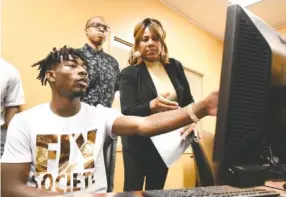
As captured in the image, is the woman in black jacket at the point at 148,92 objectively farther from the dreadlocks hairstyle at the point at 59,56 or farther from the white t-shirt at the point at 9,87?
the white t-shirt at the point at 9,87

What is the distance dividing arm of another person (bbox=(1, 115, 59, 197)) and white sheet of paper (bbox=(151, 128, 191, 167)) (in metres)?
0.65

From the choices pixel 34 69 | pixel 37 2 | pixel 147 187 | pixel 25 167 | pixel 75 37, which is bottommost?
pixel 147 187

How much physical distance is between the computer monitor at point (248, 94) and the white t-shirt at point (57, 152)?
716 millimetres

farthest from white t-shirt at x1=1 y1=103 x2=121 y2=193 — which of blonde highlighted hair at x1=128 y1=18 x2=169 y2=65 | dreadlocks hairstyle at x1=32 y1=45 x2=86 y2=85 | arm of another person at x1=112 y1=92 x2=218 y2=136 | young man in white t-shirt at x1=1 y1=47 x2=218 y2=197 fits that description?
blonde highlighted hair at x1=128 y1=18 x2=169 y2=65

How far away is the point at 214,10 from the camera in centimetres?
352

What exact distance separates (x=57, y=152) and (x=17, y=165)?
145 mm

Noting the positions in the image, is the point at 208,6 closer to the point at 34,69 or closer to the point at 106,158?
the point at 34,69

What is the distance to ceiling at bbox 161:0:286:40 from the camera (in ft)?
11.0

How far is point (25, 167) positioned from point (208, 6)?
117 inches

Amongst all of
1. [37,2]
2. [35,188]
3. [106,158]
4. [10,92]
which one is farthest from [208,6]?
[35,188]

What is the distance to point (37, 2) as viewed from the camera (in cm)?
230

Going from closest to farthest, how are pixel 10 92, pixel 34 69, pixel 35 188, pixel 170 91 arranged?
pixel 35 188
pixel 170 91
pixel 10 92
pixel 34 69

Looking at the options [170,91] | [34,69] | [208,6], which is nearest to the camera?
[170,91]

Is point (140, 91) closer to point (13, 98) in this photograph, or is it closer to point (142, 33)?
point (142, 33)
